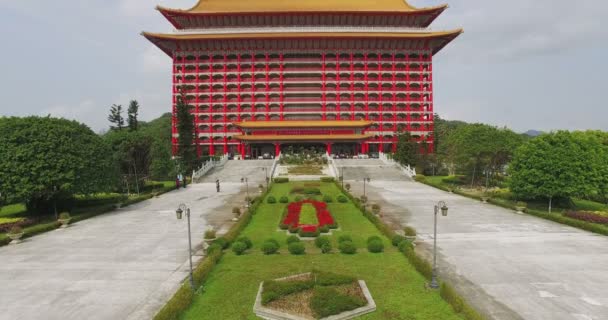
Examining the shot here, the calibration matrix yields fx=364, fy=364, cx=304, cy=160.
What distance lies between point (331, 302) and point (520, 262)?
10.6 m

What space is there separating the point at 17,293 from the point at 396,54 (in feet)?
Result: 257

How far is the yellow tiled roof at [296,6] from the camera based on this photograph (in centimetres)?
7988

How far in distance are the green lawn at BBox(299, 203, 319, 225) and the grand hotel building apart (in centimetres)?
4778

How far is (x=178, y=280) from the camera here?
14594 mm

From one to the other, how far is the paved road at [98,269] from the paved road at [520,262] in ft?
39.1

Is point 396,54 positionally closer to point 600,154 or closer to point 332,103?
point 332,103

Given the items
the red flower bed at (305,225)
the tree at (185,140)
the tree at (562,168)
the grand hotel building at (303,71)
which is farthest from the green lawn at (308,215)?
the grand hotel building at (303,71)

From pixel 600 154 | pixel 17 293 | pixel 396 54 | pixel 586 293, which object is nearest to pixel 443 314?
pixel 586 293

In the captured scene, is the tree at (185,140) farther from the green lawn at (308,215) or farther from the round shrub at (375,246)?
the round shrub at (375,246)

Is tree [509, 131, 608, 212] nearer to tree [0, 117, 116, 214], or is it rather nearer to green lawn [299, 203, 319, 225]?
green lawn [299, 203, 319, 225]

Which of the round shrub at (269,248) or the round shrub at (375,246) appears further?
the round shrub at (375,246)

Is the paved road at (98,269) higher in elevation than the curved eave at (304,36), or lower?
lower

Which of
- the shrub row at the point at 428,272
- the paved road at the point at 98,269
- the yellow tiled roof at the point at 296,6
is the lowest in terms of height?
the paved road at the point at 98,269

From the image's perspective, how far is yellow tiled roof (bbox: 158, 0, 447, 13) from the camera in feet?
262
